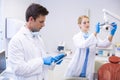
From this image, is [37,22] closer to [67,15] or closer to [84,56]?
[84,56]

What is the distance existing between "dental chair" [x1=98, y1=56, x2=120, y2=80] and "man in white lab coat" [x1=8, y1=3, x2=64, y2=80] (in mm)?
1146

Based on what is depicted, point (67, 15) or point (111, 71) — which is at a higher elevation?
point (67, 15)

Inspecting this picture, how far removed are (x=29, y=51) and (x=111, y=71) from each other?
1.42m

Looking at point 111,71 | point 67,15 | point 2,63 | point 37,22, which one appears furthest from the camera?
point 67,15

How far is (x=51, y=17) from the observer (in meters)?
4.15

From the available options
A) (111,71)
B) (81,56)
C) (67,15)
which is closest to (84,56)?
(81,56)

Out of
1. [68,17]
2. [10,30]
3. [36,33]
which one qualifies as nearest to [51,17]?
[68,17]

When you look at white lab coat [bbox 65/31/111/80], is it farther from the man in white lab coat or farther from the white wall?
the white wall

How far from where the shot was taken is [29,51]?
5.42 ft

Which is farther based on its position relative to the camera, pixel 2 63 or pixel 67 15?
pixel 67 15

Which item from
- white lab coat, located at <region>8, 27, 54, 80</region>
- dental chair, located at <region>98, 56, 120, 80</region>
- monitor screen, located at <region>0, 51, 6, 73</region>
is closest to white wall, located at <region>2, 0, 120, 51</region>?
dental chair, located at <region>98, 56, 120, 80</region>

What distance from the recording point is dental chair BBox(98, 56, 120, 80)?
2664 mm

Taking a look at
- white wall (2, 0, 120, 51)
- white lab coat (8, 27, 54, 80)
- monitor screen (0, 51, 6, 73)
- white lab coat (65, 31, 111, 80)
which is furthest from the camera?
white wall (2, 0, 120, 51)

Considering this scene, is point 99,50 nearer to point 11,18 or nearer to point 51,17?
point 51,17
